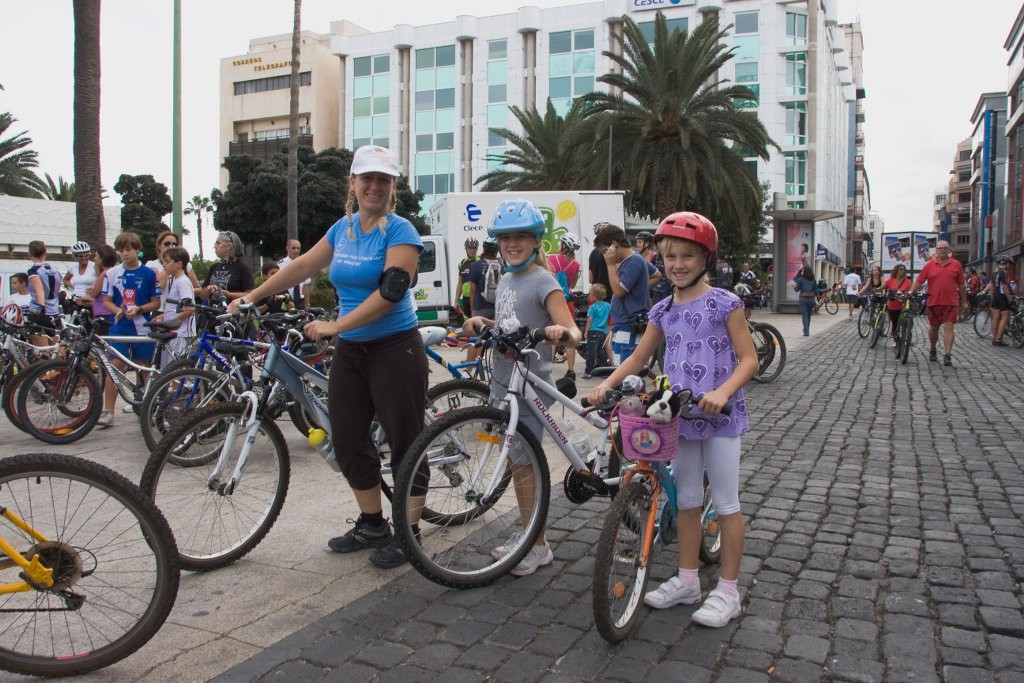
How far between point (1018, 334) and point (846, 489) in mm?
13988

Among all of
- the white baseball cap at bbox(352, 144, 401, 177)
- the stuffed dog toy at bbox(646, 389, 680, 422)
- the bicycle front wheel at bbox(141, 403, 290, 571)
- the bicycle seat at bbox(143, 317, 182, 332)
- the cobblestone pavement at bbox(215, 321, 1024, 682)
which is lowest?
the cobblestone pavement at bbox(215, 321, 1024, 682)

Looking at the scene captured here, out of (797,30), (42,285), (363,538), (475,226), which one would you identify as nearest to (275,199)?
(475,226)

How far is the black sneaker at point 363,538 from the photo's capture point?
4.07 m

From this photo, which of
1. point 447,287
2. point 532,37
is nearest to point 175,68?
point 447,287

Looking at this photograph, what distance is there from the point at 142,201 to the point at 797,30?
50.2 m

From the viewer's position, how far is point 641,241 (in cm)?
1048

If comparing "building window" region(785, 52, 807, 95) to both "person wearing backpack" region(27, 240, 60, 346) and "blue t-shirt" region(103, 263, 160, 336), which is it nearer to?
"person wearing backpack" region(27, 240, 60, 346)

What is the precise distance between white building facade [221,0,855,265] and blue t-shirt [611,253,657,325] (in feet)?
168

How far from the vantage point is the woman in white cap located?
3.77 metres

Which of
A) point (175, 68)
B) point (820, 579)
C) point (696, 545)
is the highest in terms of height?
point (175, 68)

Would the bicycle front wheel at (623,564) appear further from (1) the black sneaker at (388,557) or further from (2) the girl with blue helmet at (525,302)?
(1) the black sneaker at (388,557)

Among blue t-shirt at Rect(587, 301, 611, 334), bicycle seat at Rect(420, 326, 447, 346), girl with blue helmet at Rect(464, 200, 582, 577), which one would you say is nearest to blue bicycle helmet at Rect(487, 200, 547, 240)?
girl with blue helmet at Rect(464, 200, 582, 577)

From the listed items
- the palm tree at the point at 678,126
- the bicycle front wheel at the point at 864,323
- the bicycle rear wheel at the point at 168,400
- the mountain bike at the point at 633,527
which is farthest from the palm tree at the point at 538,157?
the mountain bike at the point at 633,527

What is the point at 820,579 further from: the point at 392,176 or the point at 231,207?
the point at 231,207
